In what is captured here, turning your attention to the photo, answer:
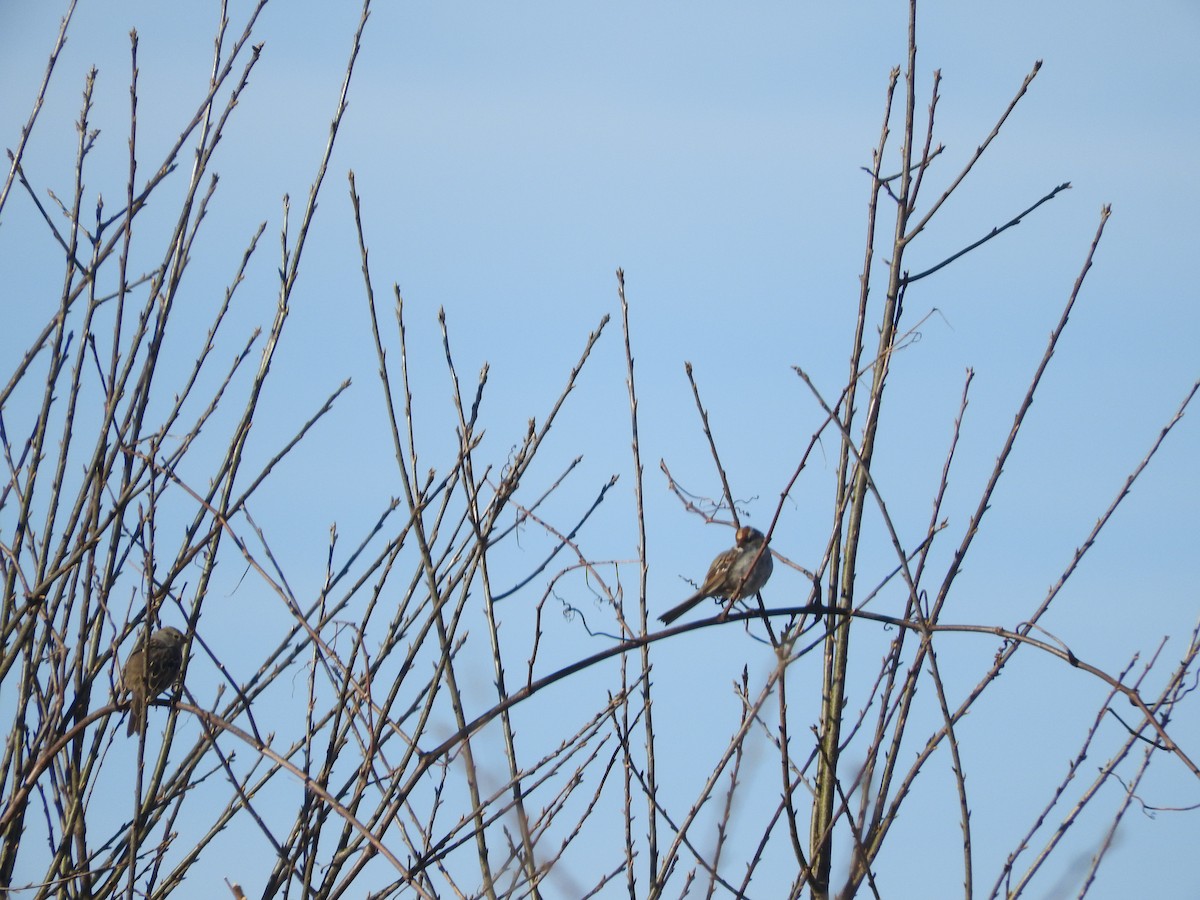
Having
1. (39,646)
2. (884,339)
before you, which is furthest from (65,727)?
(884,339)

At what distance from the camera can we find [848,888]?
9.62 feet

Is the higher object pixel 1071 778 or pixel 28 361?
pixel 28 361

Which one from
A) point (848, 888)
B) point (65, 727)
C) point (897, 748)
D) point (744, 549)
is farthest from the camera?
point (744, 549)

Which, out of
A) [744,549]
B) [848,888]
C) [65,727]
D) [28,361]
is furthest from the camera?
[744,549]

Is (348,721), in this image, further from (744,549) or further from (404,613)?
(744,549)

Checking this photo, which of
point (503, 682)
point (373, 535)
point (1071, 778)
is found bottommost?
point (1071, 778)

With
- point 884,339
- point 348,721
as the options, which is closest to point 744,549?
point 884,339

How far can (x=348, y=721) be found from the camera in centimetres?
333

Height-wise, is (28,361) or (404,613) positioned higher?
(28,361)

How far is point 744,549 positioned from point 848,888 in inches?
95.8

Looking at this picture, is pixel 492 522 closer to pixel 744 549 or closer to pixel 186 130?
pixel 186 130

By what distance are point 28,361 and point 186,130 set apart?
800 mm

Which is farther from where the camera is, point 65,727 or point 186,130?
point 186,130

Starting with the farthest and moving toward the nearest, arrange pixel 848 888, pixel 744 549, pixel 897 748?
1. pixel 744 549
2. pixel 897 748
3. pixel 848 888
